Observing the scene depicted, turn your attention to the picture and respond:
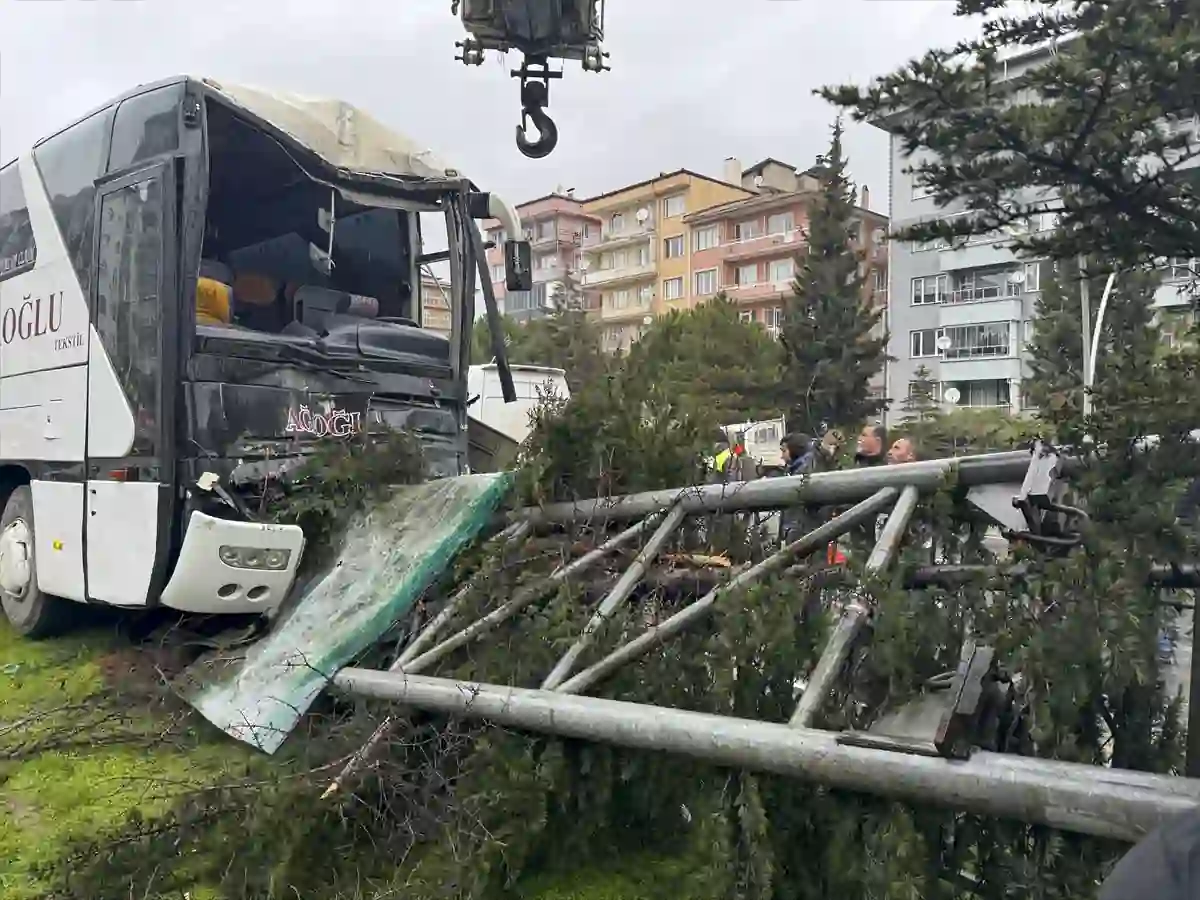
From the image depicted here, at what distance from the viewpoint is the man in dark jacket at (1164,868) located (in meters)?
1.36

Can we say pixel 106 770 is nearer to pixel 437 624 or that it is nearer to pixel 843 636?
pixel 437 624

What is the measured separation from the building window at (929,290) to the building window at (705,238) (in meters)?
15.1

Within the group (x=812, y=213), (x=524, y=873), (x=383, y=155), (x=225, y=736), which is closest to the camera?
(x=524, y=873)

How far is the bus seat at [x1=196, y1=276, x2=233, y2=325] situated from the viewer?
5.25 meters

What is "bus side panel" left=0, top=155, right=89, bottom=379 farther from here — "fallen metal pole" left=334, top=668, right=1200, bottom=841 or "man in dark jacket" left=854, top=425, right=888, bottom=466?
"man in dark jacket" left=854, top=425, right=888, bottom=466

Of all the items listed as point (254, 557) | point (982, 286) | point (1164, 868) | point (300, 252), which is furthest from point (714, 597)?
point (982, 286)

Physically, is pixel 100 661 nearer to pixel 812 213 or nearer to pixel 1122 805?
pixel 1122 805

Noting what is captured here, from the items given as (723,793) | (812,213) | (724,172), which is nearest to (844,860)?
(723,793)

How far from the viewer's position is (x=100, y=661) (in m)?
5.43

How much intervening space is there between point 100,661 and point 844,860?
441 centimetres

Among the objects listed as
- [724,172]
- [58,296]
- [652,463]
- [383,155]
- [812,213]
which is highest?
[724,172]

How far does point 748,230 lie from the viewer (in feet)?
167

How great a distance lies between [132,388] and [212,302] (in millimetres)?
620

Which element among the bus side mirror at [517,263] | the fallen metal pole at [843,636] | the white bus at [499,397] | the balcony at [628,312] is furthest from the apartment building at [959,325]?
the fallen metal pole at [843,636]
